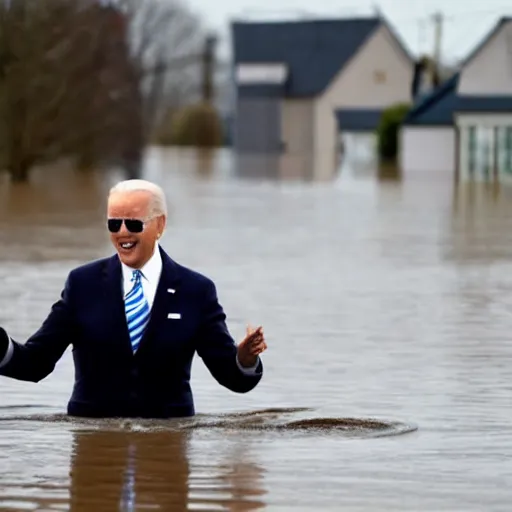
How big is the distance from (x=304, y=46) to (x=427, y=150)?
121 feet

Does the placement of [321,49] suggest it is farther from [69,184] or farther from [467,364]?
[467,364]

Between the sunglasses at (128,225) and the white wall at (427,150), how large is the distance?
62.9m

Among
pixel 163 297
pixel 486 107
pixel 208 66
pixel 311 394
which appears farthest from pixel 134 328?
pixel 208 66

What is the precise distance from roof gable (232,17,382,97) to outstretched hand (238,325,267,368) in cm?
9683

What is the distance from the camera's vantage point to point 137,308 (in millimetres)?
7996

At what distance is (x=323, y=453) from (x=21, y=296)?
8.67m

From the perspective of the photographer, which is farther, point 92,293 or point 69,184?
point 69,184

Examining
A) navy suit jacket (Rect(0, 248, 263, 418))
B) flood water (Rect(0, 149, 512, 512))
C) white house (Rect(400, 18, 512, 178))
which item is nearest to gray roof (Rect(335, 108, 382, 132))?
white house (Rect(400, 18, 512, 178))

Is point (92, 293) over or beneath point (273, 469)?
over

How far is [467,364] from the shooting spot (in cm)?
1205

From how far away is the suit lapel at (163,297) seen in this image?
796 centimetres

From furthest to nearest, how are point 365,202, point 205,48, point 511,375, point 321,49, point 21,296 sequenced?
point 205,48 < point 321,49 < point 365,202 < point 21,296 < point 511,375

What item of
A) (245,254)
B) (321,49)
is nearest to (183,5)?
(321,49)

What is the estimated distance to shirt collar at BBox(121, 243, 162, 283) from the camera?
26.0ft
